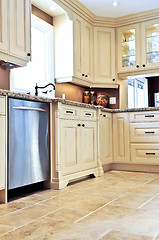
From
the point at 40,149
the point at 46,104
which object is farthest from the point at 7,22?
the point at 40,149

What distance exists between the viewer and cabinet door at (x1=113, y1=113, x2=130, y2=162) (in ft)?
12.9

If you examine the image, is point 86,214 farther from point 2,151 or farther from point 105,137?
point 105,137

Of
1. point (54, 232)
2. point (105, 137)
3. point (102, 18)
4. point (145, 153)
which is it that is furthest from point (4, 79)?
point (102, 18)

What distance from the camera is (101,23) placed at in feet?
14.3

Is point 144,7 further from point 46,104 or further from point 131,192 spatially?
point 131,192

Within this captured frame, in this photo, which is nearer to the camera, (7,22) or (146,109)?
(7,22)

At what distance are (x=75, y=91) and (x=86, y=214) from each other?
2627 mm

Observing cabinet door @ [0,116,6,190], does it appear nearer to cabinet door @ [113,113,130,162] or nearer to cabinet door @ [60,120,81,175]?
cabinet door @ [60,120,81,175]

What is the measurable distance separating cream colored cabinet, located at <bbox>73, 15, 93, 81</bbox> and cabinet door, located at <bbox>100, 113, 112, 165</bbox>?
687 millimetres

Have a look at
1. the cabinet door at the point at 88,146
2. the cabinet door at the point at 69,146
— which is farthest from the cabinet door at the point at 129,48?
the cabinet door at the point at 69,146

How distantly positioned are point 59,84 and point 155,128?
1481 mm

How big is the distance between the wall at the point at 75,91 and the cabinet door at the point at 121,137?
0.57 metres

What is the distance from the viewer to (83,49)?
4.00 meters

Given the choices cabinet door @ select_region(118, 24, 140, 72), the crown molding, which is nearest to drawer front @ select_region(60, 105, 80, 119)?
the crown molding
